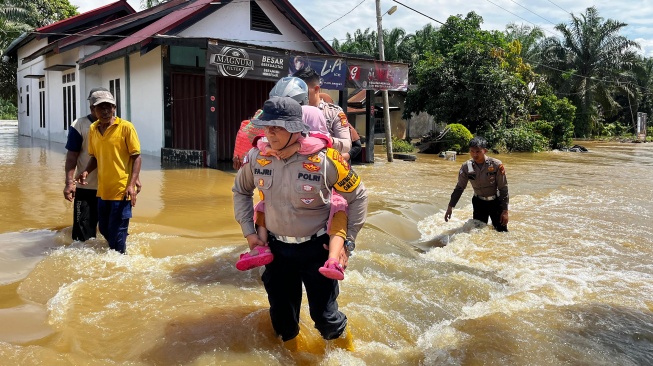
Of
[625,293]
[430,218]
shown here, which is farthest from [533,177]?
[625,293]

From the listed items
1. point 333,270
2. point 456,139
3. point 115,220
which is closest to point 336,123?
point 333,270

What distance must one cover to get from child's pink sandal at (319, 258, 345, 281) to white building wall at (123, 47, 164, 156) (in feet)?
43.5

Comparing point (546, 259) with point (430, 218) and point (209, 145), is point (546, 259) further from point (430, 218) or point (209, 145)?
point (209, 145)

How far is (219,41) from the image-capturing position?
40.5 ft

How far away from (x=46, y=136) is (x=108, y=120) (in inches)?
875

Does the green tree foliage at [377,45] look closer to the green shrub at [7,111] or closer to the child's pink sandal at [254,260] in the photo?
the child's pink sandal at [254,260]

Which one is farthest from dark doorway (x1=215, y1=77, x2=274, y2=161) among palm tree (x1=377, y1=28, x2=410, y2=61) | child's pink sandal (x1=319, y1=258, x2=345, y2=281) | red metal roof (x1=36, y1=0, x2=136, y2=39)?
palm tree (x1=377, y1=28, x2=410, y2=61)

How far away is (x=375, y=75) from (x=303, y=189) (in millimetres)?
13820

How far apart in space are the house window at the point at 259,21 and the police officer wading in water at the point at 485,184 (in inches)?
451

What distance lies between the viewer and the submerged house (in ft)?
43.6

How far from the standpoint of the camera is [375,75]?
16.3 metres

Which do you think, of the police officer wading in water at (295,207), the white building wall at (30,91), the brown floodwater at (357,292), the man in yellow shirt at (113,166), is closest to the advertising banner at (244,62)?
the brown floodwater at (357,292)

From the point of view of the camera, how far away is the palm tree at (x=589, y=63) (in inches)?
1655

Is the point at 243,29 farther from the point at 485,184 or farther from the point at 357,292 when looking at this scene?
the point at 357,292
